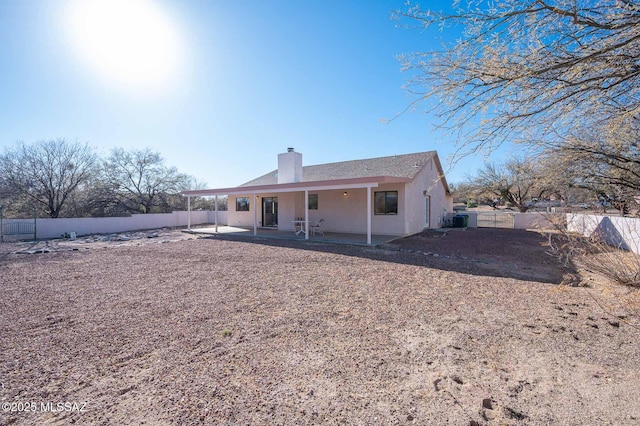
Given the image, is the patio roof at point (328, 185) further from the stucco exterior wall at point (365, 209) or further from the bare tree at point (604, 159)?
the bare tree at point (604, 159)

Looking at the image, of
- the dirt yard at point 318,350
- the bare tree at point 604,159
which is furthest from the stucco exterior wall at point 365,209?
the dirt yard at point 318,350

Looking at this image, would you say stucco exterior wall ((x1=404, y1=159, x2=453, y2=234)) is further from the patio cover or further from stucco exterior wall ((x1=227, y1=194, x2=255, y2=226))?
stucco exterior wall ((x1=227, y1=194, x2=255, y2=226))

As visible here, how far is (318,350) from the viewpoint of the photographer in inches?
117

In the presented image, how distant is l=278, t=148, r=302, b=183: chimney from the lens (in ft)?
50.4

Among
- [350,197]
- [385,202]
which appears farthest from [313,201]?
[385,202]

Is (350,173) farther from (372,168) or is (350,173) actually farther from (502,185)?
(502,185)

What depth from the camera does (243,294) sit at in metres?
4.98

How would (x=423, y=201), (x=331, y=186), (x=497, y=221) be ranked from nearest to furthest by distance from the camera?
1. (x=331, y=186)
2. (x=423, y=201)
3. (x=497, y=221)

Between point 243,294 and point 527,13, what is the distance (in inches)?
213

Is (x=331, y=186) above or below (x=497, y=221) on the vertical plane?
above

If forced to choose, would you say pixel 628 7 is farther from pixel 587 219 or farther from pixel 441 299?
pixel 587 219

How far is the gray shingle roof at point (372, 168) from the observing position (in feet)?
44.2

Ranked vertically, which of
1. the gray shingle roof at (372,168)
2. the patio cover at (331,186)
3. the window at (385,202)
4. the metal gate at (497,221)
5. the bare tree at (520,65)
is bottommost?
the metal gate at (497,221)

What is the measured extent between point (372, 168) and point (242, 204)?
8550 millimetres
